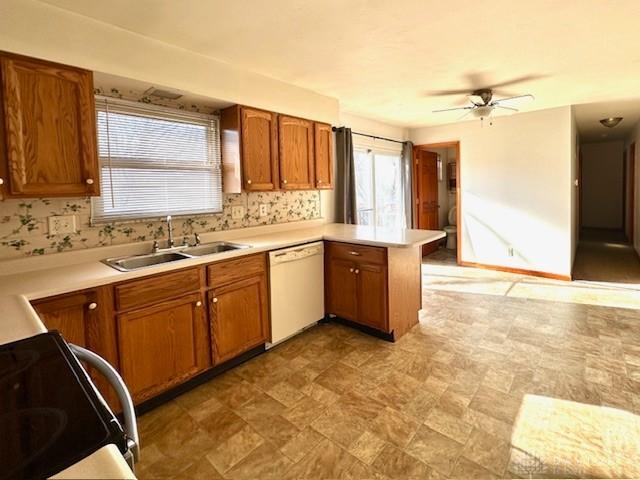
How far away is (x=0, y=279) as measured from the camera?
1.87 meters

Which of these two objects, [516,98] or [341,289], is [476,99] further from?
[341,289]

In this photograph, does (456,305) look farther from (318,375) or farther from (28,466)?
(28,466)

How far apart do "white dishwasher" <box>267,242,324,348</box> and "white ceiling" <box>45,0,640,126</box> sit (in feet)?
5.02

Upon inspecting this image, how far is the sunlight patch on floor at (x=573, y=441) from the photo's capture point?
1603 mm

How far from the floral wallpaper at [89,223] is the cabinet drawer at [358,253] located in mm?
789

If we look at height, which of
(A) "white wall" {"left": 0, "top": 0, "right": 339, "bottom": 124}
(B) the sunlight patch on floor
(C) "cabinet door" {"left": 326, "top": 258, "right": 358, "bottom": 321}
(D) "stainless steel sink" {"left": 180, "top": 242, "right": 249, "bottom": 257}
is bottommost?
(B) the sunlight patch on floor

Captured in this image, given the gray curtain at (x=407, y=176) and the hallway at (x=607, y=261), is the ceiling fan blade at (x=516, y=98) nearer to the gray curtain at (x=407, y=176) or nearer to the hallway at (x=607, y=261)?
the gray curtain at (x=407, y=176)

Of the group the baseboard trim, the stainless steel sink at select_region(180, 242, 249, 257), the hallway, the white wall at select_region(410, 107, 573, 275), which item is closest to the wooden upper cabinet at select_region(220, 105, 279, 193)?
the stainless steel sink at select_region(180, 242, 249, 257)

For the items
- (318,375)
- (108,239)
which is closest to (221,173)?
(108,239)

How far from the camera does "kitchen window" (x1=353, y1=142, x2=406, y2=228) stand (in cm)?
502

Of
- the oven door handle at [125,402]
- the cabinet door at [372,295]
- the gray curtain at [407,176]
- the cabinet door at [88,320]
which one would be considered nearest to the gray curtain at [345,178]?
the cabinet door at [372,295]

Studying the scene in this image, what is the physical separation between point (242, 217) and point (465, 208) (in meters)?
3.81

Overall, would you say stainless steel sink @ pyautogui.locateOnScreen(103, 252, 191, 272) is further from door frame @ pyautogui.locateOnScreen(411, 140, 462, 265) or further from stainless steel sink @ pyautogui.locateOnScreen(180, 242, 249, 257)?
door frame @ pyautogui.locateOnScreen(411, 140, 462, 265)

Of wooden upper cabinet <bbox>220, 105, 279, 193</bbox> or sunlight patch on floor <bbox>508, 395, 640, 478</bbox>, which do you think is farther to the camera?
wooden upper cabinet <bbox>220, 105, 279, 193</bbox>
